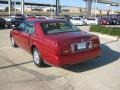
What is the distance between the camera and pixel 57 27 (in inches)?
350

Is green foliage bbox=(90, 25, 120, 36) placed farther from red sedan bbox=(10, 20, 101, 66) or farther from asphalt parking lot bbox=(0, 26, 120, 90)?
red sedan bbox=(10, 20, 101, 66)

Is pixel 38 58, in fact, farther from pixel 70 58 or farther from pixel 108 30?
pixel 108 30

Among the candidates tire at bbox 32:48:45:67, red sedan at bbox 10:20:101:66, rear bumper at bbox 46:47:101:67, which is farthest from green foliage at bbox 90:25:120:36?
rear bumper at bbox 46:47:101:67

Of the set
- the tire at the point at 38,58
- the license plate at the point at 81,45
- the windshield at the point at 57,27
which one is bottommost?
the tire at the point at 38,58

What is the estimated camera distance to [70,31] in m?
8.70

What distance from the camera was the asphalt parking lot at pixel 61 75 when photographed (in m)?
6.68

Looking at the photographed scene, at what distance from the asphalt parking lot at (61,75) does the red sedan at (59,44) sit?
14.9 inches

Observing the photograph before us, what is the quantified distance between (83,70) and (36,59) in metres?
1.65

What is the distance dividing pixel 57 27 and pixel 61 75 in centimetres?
188

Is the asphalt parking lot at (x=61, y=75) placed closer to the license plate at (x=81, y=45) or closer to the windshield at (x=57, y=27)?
the license plate at (x=81, y=45)

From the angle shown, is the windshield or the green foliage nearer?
the windshield

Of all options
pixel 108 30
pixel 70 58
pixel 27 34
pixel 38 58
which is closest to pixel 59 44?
pixel 70 58

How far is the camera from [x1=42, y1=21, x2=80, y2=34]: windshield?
865 cm

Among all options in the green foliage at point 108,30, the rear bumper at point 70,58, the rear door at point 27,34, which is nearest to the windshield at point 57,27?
the rear door at point 27,34
